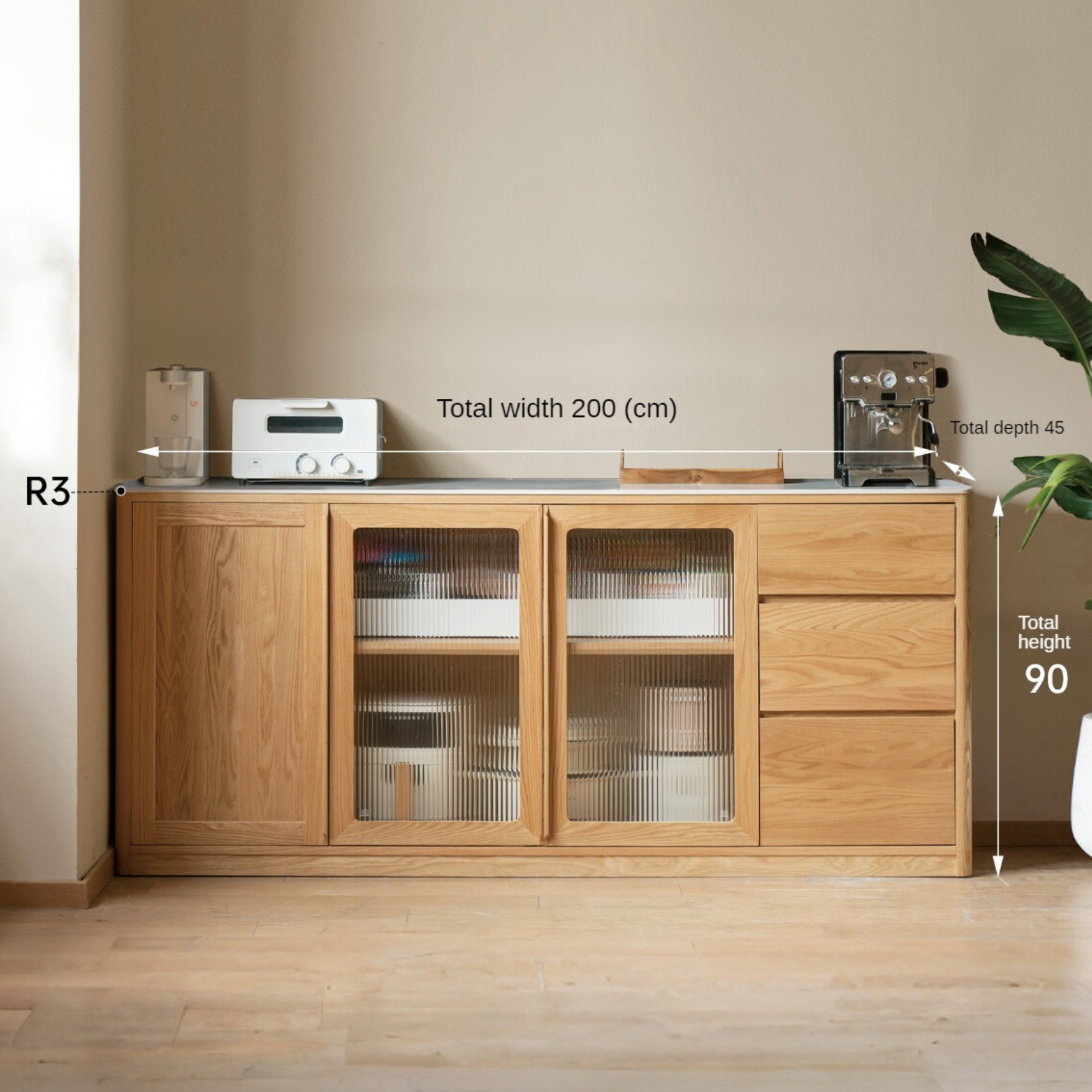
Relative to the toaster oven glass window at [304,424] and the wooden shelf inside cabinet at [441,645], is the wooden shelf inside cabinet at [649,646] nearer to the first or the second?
the wooden shelf inside cabinet at [441,645]

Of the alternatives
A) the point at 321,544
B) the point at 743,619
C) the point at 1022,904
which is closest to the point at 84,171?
the point at 321,544

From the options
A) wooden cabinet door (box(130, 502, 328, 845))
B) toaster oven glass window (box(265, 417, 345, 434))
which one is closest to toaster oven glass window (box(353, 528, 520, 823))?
wooden cabinet door (box(130, 502, 328, 845))

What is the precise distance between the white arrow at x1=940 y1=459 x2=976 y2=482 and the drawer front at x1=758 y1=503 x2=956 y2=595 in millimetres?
399

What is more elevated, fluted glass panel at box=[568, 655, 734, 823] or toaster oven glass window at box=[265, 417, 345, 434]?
toaster oven glass window at box=[265, 417, 345, 434]

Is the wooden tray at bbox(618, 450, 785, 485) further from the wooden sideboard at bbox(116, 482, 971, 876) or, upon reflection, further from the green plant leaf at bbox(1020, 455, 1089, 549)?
the green plant leaf at bbox(1020, 455, 1089, 549)

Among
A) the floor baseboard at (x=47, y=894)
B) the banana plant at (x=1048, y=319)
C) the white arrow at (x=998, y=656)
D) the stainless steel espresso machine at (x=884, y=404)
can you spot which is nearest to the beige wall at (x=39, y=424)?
the floor baseboard at (x=47, y=894)

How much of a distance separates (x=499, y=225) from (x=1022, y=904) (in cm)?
199

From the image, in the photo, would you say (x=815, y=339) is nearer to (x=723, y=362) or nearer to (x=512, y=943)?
(x=723, y=362)

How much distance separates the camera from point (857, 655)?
2.61 m

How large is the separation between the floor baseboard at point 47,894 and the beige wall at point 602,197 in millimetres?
1052

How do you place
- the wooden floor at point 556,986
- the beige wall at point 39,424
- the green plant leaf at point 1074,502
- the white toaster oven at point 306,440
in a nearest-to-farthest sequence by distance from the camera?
the wooden floor at point 556,986 → the beige wall at point 39,424 → the green plant leaf at point 1074,502 → the white toaster oven at point 306,440

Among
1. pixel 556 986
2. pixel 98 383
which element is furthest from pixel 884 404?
pixel 98 383

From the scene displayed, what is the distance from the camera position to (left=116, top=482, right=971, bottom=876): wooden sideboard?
8.55 feet

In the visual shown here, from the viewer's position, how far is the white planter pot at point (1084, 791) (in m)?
2.62
